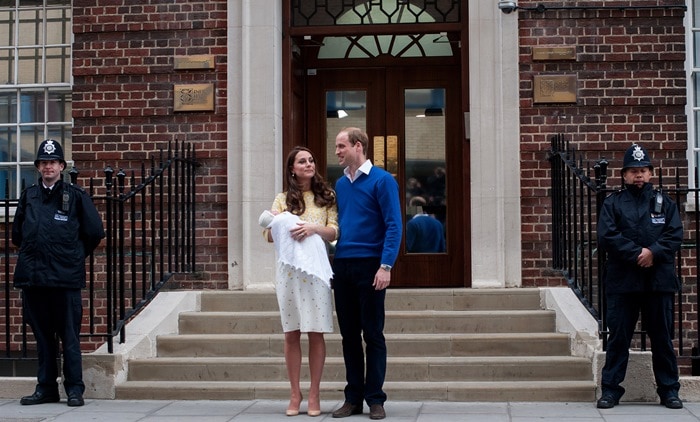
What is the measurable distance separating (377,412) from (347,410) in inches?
9.4

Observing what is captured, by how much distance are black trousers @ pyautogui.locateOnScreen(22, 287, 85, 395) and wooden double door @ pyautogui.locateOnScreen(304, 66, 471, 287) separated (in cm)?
390

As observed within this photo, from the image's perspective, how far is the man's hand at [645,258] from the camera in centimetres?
736

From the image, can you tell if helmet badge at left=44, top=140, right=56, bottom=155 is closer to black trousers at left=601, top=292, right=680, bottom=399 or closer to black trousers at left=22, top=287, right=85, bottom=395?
black trousers at left=22, top=287, right=85, bottom=395

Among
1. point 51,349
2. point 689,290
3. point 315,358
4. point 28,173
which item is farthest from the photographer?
point 28,173

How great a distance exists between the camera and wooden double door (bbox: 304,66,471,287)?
11047 mm

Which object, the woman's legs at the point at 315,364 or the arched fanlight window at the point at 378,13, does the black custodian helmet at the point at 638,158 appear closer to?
the woman's legs at the point at 315,364

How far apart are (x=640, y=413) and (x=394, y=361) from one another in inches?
76.5

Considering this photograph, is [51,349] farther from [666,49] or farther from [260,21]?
[666,49]

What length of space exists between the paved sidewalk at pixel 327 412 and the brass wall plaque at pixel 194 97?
331 centimetres

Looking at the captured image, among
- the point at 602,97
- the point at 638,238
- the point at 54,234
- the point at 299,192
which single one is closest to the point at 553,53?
the point at 602,97

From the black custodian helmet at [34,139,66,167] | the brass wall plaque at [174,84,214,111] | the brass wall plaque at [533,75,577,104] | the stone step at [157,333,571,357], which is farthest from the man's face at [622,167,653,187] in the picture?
the brass wall plaque at [174,84,214,111]

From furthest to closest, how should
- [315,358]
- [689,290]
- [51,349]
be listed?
[689,290] → [51,349] → [315,358]

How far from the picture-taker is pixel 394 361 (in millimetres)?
8383

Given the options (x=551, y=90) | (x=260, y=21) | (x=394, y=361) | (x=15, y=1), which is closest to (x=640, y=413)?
(x=394, y=361)
